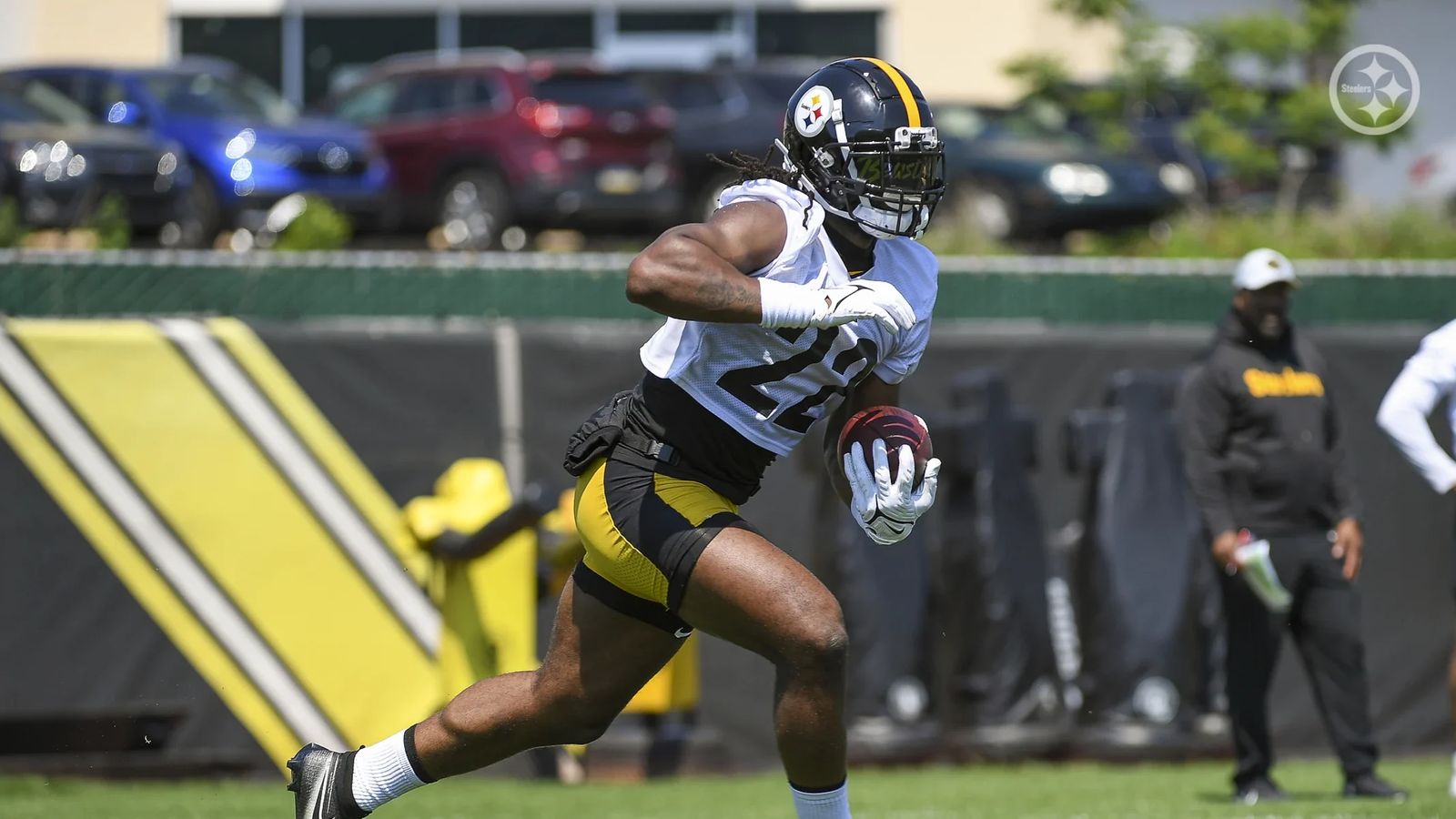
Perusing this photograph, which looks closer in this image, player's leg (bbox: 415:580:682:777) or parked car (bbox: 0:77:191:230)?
player's leg (bbox: 415:580:682:777)

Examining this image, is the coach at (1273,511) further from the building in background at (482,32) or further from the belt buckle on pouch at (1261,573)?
the building in background at (482,32)

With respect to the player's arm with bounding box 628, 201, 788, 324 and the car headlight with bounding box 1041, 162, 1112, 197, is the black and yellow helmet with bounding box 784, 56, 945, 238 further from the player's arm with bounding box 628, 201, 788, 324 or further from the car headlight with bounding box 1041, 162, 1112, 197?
the car headlight with bounding box 1041, 162, 1112, 197

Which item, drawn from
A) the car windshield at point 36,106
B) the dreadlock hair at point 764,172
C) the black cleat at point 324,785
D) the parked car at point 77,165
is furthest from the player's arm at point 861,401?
the car windshield at point 36,106

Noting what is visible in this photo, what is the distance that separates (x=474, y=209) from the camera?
18.3 metres

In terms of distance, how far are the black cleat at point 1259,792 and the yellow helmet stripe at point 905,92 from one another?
162 inches

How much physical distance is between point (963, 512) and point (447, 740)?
5007 millimetres

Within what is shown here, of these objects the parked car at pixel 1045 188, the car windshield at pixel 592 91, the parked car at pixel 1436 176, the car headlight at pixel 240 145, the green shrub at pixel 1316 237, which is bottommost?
the parked car at pixel 1436 176

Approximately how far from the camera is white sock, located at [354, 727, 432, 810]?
4953mm

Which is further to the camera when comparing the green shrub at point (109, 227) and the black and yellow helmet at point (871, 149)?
the green shrub at point (109, 227)

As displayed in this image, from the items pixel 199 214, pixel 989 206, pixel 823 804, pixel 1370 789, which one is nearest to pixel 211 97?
pixel 199 214

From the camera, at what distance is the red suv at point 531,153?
17953 mm

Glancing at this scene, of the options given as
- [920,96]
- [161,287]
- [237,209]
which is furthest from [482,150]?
[920,96]

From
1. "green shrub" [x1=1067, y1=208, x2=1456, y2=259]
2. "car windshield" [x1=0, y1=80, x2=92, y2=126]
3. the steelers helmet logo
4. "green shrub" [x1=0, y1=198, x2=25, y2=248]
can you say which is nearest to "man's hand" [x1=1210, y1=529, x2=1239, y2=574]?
the steelers helmet logo

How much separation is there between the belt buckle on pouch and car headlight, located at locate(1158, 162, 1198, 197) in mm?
11718
